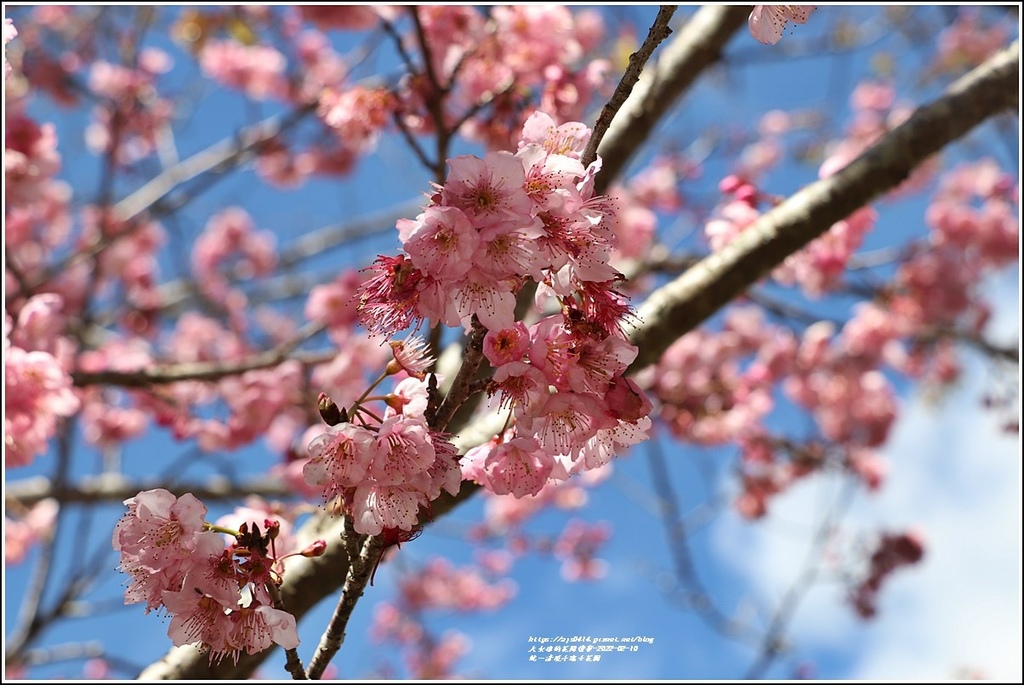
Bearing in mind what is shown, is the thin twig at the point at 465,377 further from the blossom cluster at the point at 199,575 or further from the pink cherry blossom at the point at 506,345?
the blossom cluster at the point at 199,575

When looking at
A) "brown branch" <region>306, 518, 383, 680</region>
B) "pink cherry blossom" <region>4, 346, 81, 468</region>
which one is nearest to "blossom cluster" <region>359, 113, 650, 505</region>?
"brown branch" <region>306, 518, 383, 680</region>

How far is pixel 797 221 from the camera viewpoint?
2133mm

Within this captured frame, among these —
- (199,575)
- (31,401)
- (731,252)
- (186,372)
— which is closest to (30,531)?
(186,372)

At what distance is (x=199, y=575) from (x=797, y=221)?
1727mm

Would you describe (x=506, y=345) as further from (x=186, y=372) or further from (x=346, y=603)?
(x=186, y=372)

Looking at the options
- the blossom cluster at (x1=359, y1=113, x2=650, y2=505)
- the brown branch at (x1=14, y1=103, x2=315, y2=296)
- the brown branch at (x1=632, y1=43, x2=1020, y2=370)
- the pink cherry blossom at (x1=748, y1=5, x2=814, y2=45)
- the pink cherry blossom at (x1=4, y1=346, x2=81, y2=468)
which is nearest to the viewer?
the blossom cluster at (x1=359, y1=113, x2=650, y2=505)

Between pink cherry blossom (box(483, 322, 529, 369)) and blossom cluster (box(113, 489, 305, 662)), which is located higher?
pink cherry blossom (box(483, 322, 529, 369))

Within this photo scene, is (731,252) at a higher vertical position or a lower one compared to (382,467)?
higher

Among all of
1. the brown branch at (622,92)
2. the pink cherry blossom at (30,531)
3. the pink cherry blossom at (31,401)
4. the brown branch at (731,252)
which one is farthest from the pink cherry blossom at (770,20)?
the pink cherry blossom at (30,531)

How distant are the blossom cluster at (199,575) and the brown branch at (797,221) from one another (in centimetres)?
110

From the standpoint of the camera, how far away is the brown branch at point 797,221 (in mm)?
2049

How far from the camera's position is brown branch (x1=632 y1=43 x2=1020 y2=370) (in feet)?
6.72

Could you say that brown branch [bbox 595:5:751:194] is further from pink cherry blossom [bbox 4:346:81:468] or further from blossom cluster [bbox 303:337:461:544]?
pink cherry blossom [bbox 4:346:81:468]

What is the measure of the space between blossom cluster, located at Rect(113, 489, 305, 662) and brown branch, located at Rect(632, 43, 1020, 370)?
1.10 metres
